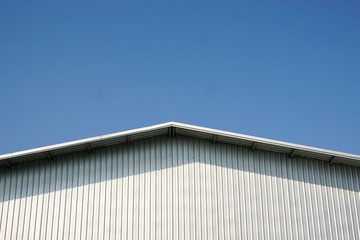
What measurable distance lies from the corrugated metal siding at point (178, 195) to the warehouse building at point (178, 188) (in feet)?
0.13

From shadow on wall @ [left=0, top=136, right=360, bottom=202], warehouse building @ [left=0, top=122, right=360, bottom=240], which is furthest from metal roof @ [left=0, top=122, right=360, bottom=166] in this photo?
shadow on wall @ [left=0, top=136, right=360, bottom=202]

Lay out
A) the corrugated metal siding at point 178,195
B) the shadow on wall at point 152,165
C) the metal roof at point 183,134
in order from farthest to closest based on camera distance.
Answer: the shadow on wall at point 152,165 → the metal roof at point 183,134 → the corrugated metal siding at point 178,195

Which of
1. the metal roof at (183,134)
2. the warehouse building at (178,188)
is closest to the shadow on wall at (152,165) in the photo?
the warehouse building at (178,188)

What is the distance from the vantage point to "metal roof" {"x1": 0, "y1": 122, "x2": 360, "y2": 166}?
74.3 feet

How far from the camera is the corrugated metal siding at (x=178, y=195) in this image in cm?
2205

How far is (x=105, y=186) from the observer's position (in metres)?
22.7

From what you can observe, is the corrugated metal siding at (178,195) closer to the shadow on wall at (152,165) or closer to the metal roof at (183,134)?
the shadow on wall at (152,165)

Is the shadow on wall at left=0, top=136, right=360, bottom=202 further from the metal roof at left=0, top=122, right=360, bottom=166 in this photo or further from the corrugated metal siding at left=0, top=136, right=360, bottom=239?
the metal roof at left=0, top=122, right=360, bottom=166

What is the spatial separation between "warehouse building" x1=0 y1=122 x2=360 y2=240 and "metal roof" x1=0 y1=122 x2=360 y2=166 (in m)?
0.04

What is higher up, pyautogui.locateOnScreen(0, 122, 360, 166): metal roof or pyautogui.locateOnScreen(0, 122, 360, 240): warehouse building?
pyautogui.locateOnScreen(0, 122, 360, 166): metal roof

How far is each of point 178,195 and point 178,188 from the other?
0.31 m

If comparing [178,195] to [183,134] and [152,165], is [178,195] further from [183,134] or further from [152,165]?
[183,134]

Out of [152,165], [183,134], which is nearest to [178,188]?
[152,165]

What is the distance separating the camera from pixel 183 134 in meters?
24.0
